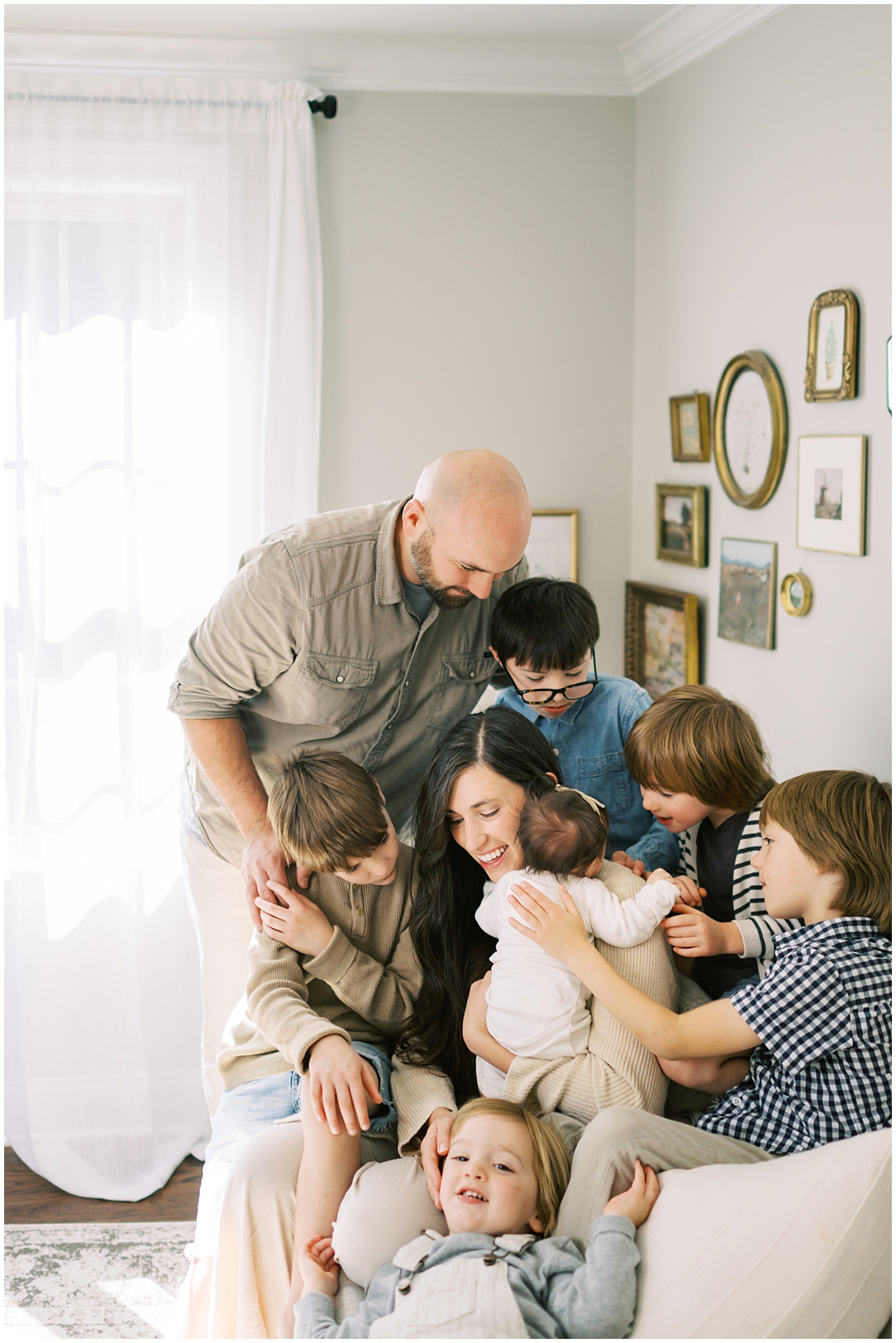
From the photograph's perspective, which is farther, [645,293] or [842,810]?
[645,293]

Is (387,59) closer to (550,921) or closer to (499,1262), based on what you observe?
(550,921)

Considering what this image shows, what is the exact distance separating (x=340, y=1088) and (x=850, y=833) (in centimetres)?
78

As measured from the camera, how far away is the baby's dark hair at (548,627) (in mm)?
1825

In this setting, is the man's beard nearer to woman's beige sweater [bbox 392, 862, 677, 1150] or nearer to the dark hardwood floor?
woman's beige sweater [bbox 392, 862, 677, 1150]

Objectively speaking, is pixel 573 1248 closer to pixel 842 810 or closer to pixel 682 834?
pixel 842 810

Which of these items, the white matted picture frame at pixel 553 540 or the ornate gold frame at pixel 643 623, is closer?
the ornate gold frame at pixel 643 623

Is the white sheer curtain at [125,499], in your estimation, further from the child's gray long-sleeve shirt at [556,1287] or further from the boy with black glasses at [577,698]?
the child's gray long-sleeve shirt at [556,1287]

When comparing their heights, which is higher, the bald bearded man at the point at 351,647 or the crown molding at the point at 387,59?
the crown molding at the point at 387,59

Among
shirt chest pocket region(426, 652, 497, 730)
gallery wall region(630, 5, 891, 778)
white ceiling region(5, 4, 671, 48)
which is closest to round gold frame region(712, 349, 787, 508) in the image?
gallery wall region(630, 5, 891, 778)

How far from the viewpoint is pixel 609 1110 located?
1.37m

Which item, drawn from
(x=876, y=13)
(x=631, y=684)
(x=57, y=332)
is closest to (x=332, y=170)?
(x=57, y=332)

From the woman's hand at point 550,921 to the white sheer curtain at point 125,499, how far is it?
161 centimetres

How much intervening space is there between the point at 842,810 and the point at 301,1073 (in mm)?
851

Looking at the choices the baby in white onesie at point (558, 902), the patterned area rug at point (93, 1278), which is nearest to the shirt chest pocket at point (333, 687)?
the baby in white onesie at point (558, 902)
